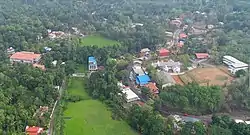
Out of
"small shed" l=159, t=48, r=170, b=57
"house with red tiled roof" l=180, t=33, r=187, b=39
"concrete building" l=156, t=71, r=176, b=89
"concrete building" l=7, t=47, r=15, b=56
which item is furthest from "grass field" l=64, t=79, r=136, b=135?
"house with red tiled roof" l=180, t=33, r=187, b=39

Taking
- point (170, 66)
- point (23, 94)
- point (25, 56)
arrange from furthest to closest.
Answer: point (25, 56) → point (170, 66) → point (23, 94)

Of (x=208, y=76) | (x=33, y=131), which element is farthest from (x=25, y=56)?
(x=208, y=76)

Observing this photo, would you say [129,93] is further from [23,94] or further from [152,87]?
[23,94]

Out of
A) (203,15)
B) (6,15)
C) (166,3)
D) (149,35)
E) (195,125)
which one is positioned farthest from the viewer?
(166,3)

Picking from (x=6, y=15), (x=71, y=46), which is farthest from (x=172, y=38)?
(x=6, y=15)

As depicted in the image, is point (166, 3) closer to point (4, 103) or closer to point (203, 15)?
point (203, 15)

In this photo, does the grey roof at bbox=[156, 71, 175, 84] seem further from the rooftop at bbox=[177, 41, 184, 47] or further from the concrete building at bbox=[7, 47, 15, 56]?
the concrete building at bbox=[7, 47, 15, 56]
